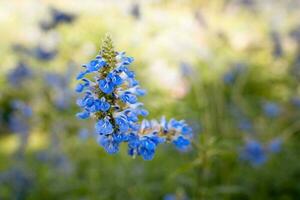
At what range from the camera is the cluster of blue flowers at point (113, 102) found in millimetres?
1493

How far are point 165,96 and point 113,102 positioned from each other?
513 centimetres

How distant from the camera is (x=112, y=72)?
150 centimetres

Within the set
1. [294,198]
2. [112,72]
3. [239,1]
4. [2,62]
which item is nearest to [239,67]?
[294,198]

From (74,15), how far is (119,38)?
4.96 feet

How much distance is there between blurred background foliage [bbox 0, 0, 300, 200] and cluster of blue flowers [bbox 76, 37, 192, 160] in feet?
2.17

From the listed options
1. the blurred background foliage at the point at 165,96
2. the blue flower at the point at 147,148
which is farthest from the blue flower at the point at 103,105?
the blurred background foliage at the point at 165,96

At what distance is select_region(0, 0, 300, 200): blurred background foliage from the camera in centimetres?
407

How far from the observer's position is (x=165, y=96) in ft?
21.9

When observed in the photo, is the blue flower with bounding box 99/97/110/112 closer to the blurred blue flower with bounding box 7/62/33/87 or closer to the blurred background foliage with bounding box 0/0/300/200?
the blurred background foliage with bounding box 0/0/300/200

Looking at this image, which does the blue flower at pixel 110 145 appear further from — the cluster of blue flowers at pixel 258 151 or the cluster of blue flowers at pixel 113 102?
the cluster of blue flowers at pixel 258 151

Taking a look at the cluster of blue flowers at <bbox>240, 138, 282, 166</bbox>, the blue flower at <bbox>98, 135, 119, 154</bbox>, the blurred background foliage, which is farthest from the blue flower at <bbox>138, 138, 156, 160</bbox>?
the cluster of blue flowers at <bbox>240, 138, 282, 166</bbox>

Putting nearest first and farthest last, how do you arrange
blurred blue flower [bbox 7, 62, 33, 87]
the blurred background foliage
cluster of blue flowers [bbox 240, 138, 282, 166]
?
cluster of blue flowers [bbox 240, 138, 282, 166] → the blurred background foliage → blurred blue flower [bbox 7, 62, 33, 87]

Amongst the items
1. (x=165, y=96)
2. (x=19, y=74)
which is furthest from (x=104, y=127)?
(x=165, y=96)

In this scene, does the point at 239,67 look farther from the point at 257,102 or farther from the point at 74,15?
the point at 74,15
